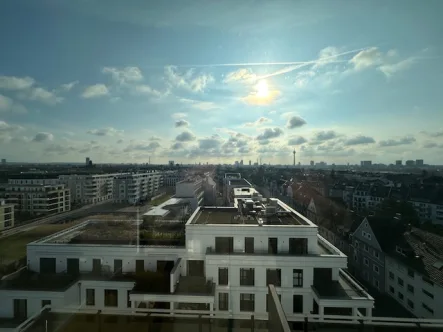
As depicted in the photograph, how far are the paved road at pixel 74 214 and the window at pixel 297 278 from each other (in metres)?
2.21

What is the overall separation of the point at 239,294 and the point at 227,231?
0.72 metres

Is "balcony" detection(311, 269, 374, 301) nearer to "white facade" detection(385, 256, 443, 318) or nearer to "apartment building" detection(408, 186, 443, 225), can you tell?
"white facade" detection(385, 256, 443, 318)

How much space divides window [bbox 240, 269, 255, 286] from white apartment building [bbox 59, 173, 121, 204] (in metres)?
1.85

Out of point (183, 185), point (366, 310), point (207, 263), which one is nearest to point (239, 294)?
point (207, 263)

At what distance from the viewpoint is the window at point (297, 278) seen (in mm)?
2571

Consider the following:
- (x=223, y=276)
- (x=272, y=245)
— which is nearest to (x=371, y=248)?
(x=272, y=245)

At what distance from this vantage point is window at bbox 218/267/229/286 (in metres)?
2.67

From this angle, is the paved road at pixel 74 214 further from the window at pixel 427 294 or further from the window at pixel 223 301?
the window at pixel 427 294

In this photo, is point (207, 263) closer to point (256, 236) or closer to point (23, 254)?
point (256, 236)

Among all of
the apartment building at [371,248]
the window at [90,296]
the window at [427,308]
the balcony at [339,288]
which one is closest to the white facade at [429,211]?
the apartment building at [371,248]

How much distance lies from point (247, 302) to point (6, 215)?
7.84 feet

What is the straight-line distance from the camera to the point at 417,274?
236 centimetres

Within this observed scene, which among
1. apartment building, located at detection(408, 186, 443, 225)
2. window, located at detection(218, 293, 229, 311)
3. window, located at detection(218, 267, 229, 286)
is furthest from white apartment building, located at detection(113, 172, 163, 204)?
apartment building, located at detection(408, 186, 443, 225)

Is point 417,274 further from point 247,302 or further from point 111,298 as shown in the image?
point 111,298
